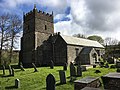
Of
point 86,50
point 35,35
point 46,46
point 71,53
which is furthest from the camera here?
point 46,46

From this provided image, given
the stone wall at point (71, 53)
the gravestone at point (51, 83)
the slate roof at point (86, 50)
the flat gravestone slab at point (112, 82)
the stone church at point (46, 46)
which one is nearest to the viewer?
the flat gravestone slab at point (112, 82)

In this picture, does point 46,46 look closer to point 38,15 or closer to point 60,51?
point 60,51

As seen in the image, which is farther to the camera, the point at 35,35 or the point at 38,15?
the point at 38,15

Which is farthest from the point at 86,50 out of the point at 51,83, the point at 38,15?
the point at 51,83

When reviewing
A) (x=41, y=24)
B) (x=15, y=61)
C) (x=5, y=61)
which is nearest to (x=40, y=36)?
(x=41, y=24)

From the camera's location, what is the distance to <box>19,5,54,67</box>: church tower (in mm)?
33312

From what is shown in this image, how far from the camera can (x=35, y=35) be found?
33.5m

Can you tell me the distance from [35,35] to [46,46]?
387 centimetres

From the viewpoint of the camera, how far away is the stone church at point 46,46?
32.4 metres

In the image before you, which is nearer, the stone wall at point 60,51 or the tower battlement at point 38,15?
the stone wall at point 60,51

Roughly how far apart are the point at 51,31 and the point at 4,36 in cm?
1160

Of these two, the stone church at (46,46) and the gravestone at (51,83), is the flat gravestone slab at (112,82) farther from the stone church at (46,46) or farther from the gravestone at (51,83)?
the stone church at (46,46)

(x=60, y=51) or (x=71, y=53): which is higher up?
(x=60, y=51)

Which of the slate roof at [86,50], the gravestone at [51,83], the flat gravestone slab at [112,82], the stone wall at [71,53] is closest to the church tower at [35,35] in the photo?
the stone wall at [71,53]
